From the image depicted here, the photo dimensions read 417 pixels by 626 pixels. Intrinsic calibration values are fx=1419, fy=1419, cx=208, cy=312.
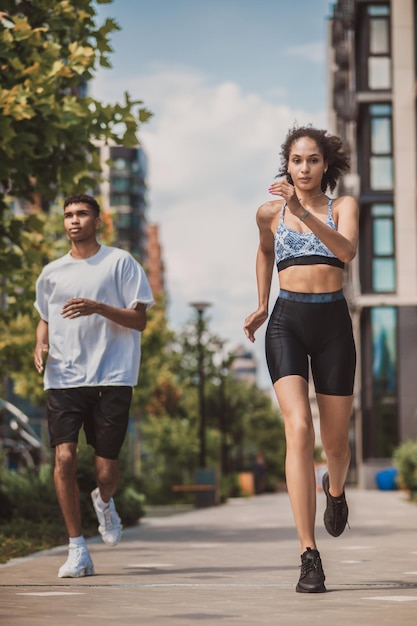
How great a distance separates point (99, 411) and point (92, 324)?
0.52m

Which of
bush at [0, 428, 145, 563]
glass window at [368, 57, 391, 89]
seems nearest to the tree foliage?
bush at [0, 428, 145, 563]

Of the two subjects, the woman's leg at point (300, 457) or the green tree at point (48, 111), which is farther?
the green tree at point (48, 111)

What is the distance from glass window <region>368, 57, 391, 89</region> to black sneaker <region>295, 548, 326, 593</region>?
4951 cm

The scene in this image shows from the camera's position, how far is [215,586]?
7.45m

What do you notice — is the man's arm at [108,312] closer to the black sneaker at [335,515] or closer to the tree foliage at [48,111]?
the black sneaker at [335,515]

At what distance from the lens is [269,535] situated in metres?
13.8

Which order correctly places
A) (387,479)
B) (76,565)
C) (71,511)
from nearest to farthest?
(76,565)
(71,511)
(387,479)

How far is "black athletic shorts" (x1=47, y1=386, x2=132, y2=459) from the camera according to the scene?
8391mm

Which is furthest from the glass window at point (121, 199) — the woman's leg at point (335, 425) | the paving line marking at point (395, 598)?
the paving line marking at point (395, 598)

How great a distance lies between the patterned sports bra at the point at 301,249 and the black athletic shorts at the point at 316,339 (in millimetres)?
163

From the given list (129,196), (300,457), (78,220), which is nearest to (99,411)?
(78,220)

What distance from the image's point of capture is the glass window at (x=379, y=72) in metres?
54.9

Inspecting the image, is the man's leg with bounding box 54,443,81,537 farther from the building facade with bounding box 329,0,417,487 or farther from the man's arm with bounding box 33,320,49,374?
the building facade with bounding box 329,0,417,487

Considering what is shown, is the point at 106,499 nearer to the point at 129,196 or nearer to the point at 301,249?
the point at 301,249
